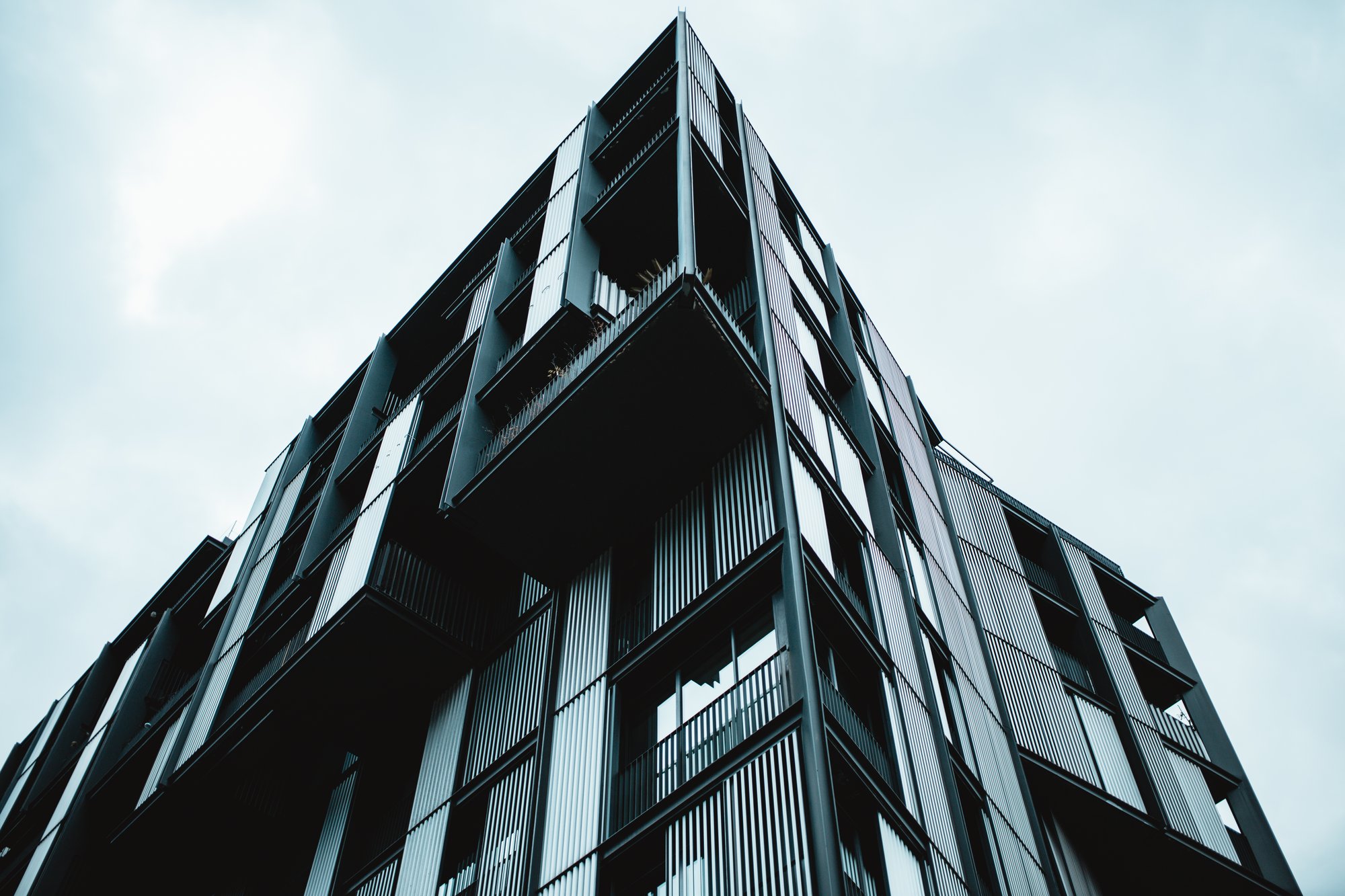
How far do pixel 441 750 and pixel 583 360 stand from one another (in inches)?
301

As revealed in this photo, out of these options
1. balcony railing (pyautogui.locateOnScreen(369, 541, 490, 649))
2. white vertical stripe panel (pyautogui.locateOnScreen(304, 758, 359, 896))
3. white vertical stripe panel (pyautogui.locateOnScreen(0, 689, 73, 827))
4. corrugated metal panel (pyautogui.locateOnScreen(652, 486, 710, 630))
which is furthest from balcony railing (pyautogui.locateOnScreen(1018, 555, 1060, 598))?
white vertical stripe panel (pyautogui.locateOnScreen(0, 689, 73, 827))

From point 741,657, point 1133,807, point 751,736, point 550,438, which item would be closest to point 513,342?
point 550,438

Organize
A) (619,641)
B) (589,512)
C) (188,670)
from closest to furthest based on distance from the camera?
(619,641), (589,512), (188,670)

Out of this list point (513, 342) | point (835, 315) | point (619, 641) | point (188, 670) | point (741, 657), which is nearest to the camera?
point (741, 657)

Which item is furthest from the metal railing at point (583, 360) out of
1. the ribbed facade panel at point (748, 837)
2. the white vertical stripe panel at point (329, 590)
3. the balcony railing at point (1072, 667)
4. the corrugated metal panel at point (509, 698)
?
the balcony railing at point (1072, 667)

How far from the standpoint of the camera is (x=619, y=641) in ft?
53.7

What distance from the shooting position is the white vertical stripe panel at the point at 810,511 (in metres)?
15.8

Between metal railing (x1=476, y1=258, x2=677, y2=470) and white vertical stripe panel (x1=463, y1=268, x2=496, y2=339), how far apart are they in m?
7.40

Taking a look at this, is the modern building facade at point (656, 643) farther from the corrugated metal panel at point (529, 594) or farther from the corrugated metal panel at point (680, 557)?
the corrugated metal panel at point (529, 594)

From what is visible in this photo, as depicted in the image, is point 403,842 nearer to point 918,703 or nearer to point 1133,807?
point 918,703

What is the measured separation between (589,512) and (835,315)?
1173cm

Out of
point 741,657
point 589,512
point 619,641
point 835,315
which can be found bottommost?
point 741,657

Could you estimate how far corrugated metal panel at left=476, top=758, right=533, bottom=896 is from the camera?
48.0 feet

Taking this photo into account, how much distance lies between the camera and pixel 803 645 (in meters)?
13.4
